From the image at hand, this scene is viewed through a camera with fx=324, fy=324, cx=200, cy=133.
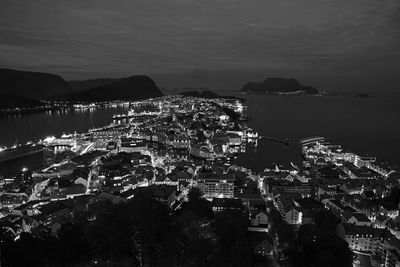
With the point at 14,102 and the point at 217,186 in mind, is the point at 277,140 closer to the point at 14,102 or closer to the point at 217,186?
the point at 217,186

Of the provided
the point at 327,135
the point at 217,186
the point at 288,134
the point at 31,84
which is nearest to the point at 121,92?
the point at 31,84

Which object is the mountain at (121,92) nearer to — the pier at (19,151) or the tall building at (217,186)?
the pier at (19,151)

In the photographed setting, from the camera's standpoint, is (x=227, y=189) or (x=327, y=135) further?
(x=327, y=135)

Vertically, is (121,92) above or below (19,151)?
above

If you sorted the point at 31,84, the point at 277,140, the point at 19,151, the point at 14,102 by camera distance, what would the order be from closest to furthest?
the point at 19,151 < the point at 277,140 < the point at 14,102 < the point at 31,84

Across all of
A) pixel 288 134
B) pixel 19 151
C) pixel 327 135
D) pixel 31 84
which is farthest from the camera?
pixel 31 84

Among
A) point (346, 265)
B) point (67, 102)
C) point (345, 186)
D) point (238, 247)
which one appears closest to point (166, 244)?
point (238, 247)

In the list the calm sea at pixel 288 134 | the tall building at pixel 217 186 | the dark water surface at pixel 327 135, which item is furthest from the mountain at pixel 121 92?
the tall building at pixel 217 186
